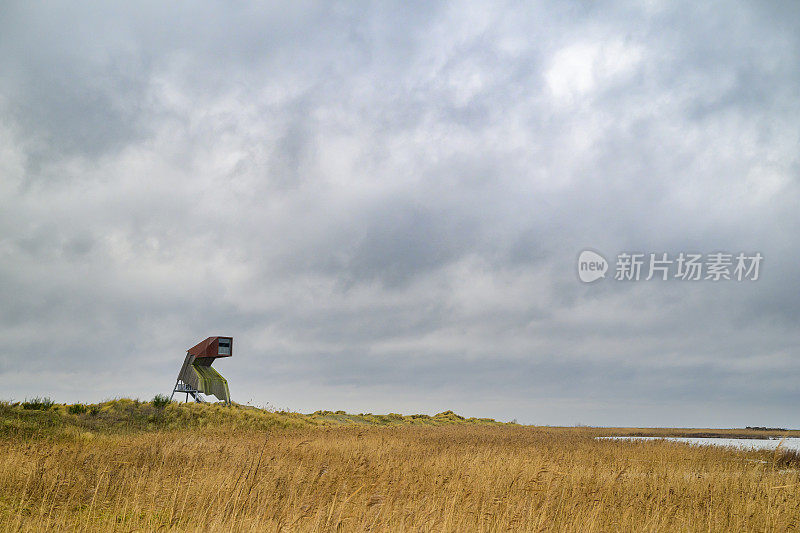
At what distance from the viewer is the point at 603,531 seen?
719 cm

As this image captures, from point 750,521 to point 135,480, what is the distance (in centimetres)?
1040

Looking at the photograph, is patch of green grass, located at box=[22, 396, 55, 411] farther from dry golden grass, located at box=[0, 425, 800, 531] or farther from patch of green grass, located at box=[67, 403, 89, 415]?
dry golden grass, located at box=[0, 425, 800, 531]

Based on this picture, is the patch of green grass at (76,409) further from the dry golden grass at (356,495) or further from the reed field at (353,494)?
the dry golden grass at (356,495)

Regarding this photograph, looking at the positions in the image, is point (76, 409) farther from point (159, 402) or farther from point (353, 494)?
point (353, 494)

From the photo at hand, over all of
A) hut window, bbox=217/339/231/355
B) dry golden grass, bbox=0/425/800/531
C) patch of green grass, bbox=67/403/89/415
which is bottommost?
patch of green grass, bbox=67/403/89/415

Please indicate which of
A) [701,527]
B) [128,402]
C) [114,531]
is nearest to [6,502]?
[114,531]

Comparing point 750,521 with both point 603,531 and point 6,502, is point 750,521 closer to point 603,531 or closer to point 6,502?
point 603,531

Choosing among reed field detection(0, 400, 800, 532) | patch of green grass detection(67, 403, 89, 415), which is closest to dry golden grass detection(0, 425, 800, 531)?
reed field detection(0, 400, 800, 532)

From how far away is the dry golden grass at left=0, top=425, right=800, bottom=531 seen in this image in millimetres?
7219

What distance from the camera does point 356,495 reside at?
29.7 ft

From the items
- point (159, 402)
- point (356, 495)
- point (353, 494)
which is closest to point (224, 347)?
point (159, 402)

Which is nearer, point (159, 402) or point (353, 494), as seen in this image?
point (353, 494)

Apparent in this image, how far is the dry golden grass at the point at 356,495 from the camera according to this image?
7.22 metres

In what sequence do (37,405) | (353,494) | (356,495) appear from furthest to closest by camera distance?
(37,405), (356,495), (353,494)
